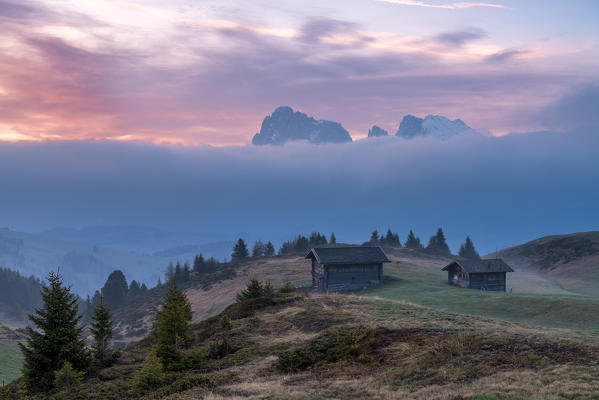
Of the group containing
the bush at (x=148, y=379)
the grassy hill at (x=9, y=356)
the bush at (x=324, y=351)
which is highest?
the bush at (x=324, y=351)

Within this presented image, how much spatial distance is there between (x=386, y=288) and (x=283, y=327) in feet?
107

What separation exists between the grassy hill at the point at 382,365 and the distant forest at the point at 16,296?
443 feet

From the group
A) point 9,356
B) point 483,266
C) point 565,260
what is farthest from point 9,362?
point 565,260

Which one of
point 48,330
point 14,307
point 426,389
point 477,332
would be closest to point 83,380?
point 48,330

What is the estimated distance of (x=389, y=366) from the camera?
1847 cm

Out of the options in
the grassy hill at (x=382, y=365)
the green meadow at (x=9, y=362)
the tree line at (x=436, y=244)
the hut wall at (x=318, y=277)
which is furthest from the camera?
the tree line at (x=436, y=244)

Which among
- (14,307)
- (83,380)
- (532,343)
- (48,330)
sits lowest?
(14,307)

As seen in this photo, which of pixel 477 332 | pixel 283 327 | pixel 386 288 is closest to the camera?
pixel 477 332

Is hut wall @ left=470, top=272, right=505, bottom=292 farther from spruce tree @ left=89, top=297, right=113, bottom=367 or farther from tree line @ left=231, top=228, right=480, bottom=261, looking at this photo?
tree line @ left=231, top=228, right=480, bottom=261

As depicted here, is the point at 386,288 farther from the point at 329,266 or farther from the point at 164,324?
the point at 164,324

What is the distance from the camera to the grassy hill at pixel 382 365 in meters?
14.6

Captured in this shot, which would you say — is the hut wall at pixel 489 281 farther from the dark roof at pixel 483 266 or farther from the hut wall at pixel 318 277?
the hut wall at pixel 318 277

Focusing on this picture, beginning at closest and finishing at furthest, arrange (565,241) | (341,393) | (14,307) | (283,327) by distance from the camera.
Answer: (341,393) < (283,327) < (565,241) < (14,307)

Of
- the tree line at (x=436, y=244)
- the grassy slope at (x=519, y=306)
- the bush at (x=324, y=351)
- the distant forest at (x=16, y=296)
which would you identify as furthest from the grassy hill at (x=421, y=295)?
the distant forest at (x=16, y=296)
